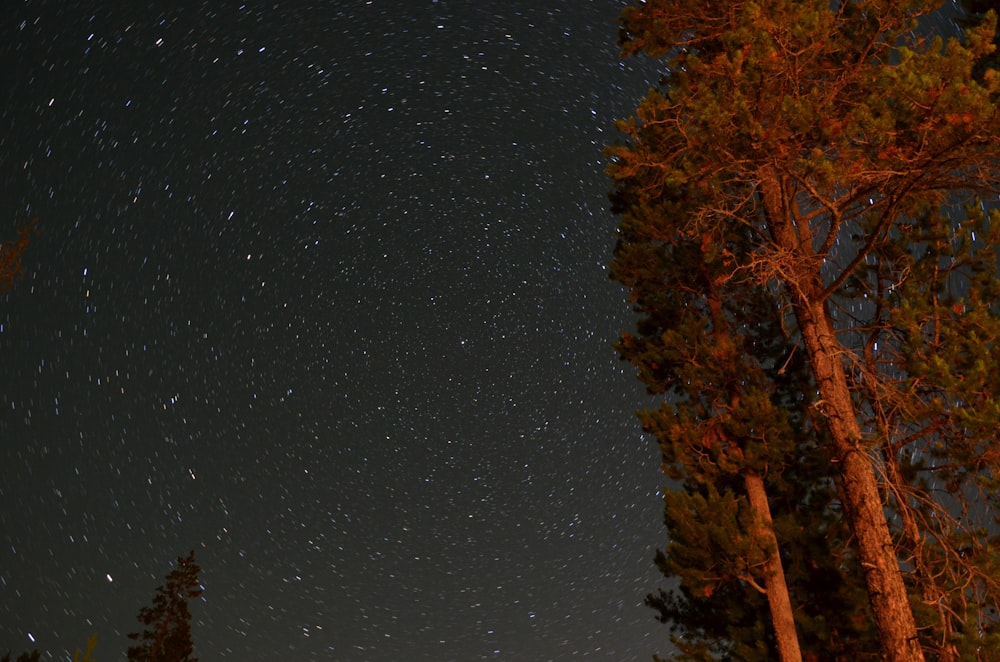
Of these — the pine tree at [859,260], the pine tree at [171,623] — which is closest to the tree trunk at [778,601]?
the pine tree at [859,260]

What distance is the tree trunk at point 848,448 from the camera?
587cm

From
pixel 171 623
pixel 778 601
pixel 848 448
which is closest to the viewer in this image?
pixel 848 448

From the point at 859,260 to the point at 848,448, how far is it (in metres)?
1.80

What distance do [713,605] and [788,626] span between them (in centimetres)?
305

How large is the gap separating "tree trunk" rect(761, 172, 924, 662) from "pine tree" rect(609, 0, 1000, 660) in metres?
0.02

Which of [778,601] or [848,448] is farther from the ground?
[848,448]

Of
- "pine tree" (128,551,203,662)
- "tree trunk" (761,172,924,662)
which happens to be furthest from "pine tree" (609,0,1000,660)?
"pine tree" (128,551,203,662)

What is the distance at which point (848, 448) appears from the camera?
21.1ft

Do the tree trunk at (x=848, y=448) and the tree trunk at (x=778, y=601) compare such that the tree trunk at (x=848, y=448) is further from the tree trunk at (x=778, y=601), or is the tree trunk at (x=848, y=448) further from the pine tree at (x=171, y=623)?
the pine tree at (x=171, y=623)

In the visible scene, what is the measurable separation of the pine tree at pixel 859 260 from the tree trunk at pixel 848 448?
2 centimetres

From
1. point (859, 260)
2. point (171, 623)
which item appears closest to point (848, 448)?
point (859, 260)

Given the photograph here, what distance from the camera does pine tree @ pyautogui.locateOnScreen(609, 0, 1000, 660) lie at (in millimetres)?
5895

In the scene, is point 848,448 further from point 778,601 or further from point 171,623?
point 171,623

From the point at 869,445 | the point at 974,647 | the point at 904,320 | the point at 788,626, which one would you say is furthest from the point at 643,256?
the point at 974,647
